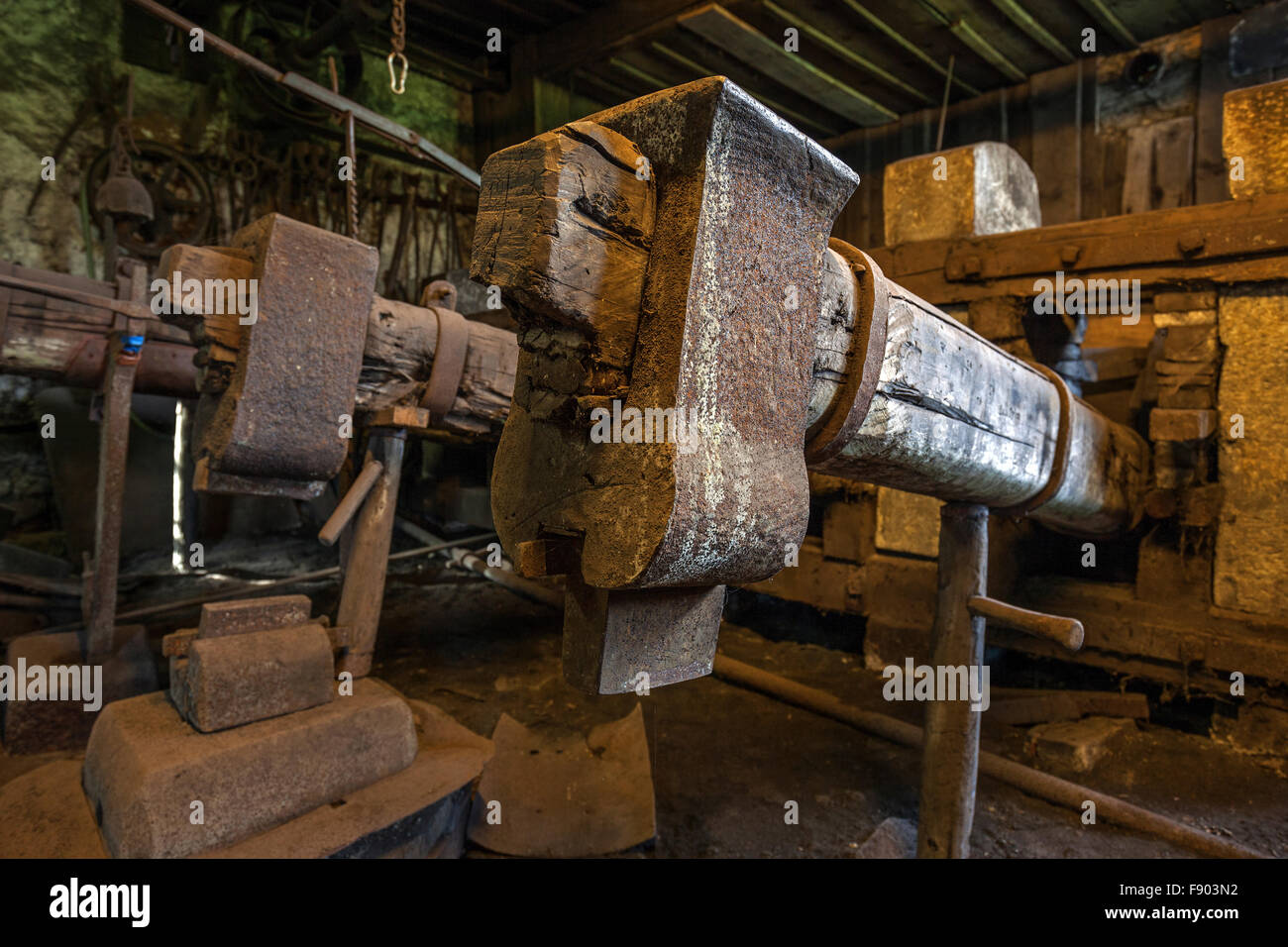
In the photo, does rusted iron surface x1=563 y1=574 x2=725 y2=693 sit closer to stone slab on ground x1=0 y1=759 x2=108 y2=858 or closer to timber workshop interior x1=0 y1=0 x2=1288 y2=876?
timber workshop interior x1=0 y1=0 x2=1288 y2=876

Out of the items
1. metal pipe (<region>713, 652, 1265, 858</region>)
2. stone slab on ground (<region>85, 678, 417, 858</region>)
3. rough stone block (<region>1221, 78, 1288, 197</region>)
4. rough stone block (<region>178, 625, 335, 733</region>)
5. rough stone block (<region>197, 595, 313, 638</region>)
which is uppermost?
rough stone block (<region>1221, 78, 1288, 197</region>)

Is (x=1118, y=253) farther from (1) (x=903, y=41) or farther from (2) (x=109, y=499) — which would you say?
(2) (x=109, y=499)

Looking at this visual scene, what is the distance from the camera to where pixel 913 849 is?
2725 millimetres

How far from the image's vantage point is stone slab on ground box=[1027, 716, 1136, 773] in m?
3.22

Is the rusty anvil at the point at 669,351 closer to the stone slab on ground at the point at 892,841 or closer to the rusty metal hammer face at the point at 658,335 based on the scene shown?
the rusty metal hammer face at the point at 658,335

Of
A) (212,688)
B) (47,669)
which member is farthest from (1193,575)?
(47,669)

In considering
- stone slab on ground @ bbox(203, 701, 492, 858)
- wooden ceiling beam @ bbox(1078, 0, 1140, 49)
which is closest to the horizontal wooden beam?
wooden ceiling beam @ bbox(1078, 0, 1140, 49)

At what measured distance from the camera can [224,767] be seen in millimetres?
2186

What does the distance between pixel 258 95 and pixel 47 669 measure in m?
6.63

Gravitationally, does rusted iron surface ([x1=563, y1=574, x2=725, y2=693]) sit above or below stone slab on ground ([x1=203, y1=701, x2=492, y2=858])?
above

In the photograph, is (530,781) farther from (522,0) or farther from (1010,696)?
(522,0)

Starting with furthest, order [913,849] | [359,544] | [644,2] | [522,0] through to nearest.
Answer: [522,0] → [644,2] → [359,544] → [913,849]

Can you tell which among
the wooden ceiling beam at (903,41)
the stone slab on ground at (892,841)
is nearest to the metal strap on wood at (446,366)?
the stone slab on ground at (892,841)

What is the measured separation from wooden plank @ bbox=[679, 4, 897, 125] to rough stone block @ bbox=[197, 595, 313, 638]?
5614 millimetres
